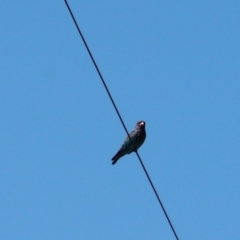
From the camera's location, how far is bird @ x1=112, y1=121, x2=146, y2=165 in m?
17.6

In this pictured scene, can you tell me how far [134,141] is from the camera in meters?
18.0

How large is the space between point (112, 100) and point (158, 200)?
1.25 m

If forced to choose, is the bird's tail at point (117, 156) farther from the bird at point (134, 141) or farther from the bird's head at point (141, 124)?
the bird's head at point (141, 124)

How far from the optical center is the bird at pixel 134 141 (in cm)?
1762

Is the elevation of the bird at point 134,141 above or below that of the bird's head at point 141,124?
below

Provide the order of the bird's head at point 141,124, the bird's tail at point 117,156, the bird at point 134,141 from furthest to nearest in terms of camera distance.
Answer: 1. the bird's head at point 141,124
2. the bird's tail at point 117,156
3. the bird at point 134,141

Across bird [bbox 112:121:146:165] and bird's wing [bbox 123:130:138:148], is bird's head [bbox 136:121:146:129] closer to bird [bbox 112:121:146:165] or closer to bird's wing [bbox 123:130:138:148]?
bird [bbox 112:121:146:165]

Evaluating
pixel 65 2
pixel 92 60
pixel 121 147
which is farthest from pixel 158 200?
pixel 121 147

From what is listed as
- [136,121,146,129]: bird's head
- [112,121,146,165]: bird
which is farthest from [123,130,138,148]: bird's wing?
[136,121,146,129]: bird's head

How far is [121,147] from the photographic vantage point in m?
17.9

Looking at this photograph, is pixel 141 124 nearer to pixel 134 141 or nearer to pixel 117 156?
pixel 134 141

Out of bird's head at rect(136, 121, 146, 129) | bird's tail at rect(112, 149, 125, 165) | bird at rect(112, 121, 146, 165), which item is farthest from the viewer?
bird's head at rect(136, 121, 146, 129)

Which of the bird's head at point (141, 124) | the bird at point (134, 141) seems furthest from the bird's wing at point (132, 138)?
the bird's head at point (141, 124)

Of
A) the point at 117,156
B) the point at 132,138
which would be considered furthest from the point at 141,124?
the point at 117,156
